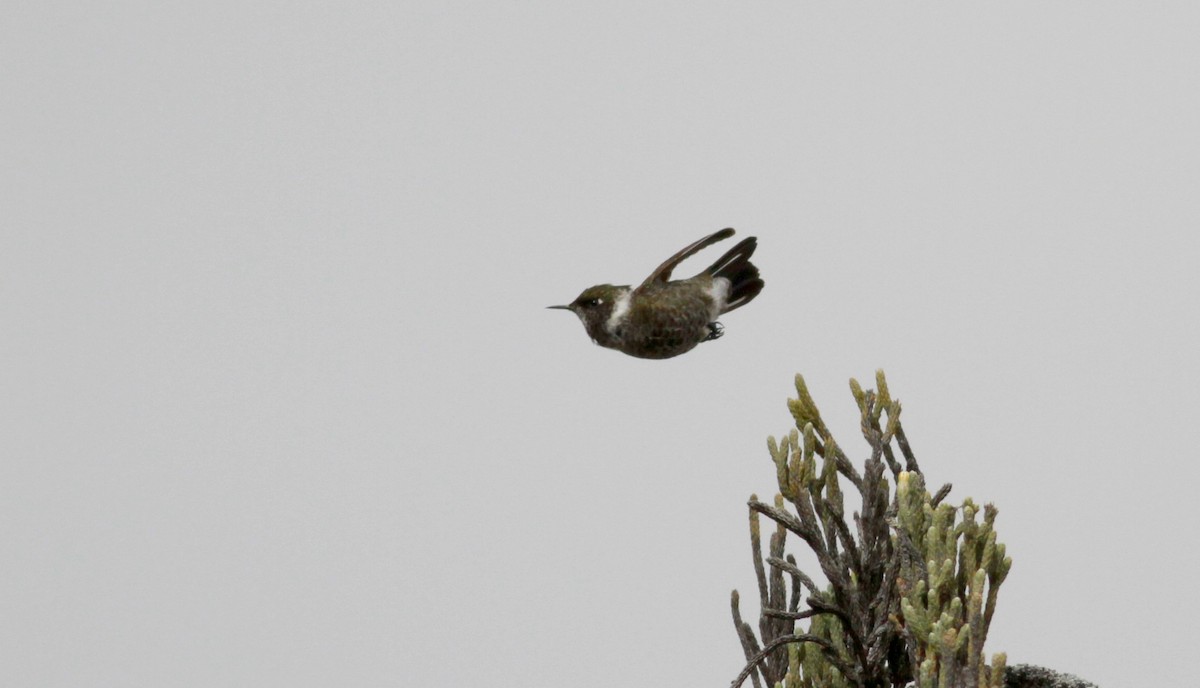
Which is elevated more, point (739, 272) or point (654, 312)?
point (739, 272)

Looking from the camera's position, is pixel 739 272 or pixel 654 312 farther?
pixel 739 272

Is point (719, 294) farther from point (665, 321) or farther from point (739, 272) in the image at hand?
point (665, 321)

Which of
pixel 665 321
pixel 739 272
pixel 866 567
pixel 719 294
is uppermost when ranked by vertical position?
pixel 739 272

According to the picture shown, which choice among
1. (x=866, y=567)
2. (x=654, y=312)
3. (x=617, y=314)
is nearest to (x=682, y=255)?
(x=654, y=312)

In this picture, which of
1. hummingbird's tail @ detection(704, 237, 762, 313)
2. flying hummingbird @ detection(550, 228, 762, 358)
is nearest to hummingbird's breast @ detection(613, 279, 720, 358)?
flying hummingbird @ detection(550, 228, 762, 358)

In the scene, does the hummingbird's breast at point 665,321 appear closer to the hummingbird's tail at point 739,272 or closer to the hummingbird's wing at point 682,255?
the hummingbird's wing at point 682,255

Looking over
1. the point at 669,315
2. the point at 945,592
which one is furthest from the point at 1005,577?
the point at 669,315
